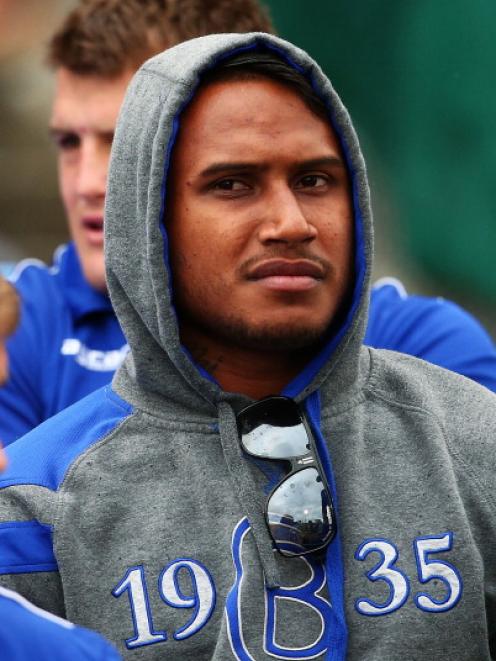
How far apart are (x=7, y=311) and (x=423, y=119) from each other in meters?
5.37

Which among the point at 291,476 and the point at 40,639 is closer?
the point at 40,639

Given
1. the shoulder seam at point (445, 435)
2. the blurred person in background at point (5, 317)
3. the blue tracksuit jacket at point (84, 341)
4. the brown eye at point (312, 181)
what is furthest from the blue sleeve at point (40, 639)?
the blue tracksuit jacket at point (84, 341)

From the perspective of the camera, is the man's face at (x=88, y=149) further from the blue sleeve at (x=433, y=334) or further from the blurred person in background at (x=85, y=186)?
the blue sleeve at (x=433, y=334)

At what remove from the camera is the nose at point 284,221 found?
8.13ft

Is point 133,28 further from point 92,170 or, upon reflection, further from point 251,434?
point 251,434

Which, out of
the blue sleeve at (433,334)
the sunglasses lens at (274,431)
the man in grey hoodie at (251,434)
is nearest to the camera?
the man in grey hoodie at (251,434)

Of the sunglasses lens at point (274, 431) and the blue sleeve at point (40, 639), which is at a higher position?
the blue sleeve at point (40, 639)

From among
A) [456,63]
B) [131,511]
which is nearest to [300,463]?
[131,511]

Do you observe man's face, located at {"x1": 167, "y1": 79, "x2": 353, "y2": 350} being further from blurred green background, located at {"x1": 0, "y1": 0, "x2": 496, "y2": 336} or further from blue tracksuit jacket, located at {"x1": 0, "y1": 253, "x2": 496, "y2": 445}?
blurred green background, located at {"x1": 0, "y1": 0, "x2": 496, "y2": 336}

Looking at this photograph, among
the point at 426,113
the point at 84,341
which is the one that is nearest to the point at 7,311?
the point at 84,341

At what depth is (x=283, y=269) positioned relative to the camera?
8.20 feet

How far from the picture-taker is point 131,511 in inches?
95.9

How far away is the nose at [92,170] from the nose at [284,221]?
1.29m

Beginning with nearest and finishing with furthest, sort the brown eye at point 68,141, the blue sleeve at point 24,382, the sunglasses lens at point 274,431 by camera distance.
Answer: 1. the sunglasses lens at point 274,431
2. the blue sleeve at point 24,382
3. the brown eye at point 68,141
